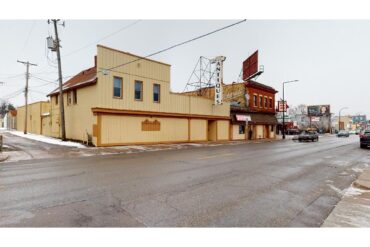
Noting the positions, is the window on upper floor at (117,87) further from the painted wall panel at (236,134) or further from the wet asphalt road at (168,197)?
the painted wall panel at (236,134)

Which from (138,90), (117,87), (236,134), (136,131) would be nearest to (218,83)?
(236,134)

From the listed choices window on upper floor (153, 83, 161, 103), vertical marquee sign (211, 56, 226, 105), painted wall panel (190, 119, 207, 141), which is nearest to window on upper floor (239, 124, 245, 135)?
vertical marquee sign (211, 56, 226, 105)

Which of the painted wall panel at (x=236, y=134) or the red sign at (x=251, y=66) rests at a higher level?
the red sign at (x=251, y=66)

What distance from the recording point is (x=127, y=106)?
69.8 feet

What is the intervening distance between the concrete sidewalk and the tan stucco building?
17246 millimetres

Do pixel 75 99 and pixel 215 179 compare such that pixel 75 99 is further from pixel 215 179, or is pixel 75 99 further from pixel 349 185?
pixel 349 185

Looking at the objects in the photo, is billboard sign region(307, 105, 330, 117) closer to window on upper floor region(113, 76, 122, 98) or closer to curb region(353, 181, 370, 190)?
window on upper floor region(113, 76, 122, 98)

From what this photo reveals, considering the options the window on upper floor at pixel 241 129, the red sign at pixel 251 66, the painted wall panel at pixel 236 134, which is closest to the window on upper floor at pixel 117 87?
the painted wall panel at pixel 236 134

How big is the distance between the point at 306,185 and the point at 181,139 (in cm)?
1908

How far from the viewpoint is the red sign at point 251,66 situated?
→ 34.9m

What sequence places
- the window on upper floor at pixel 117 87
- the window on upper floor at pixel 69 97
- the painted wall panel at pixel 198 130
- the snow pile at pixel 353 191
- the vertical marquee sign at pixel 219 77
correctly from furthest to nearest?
1. the vertical marquee sign at pixel 219 77
2. the painted wall panel at pixel 198 130
3. the window on upper floor at pixel 69 97
4. the window on upper floor at pixel 117 87
5. the snow pile at pixel 353 191

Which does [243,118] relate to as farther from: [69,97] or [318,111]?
[318,111]

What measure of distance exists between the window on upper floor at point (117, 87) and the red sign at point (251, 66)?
21.2m

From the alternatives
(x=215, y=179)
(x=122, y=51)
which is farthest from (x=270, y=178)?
(x=122, y=51)
